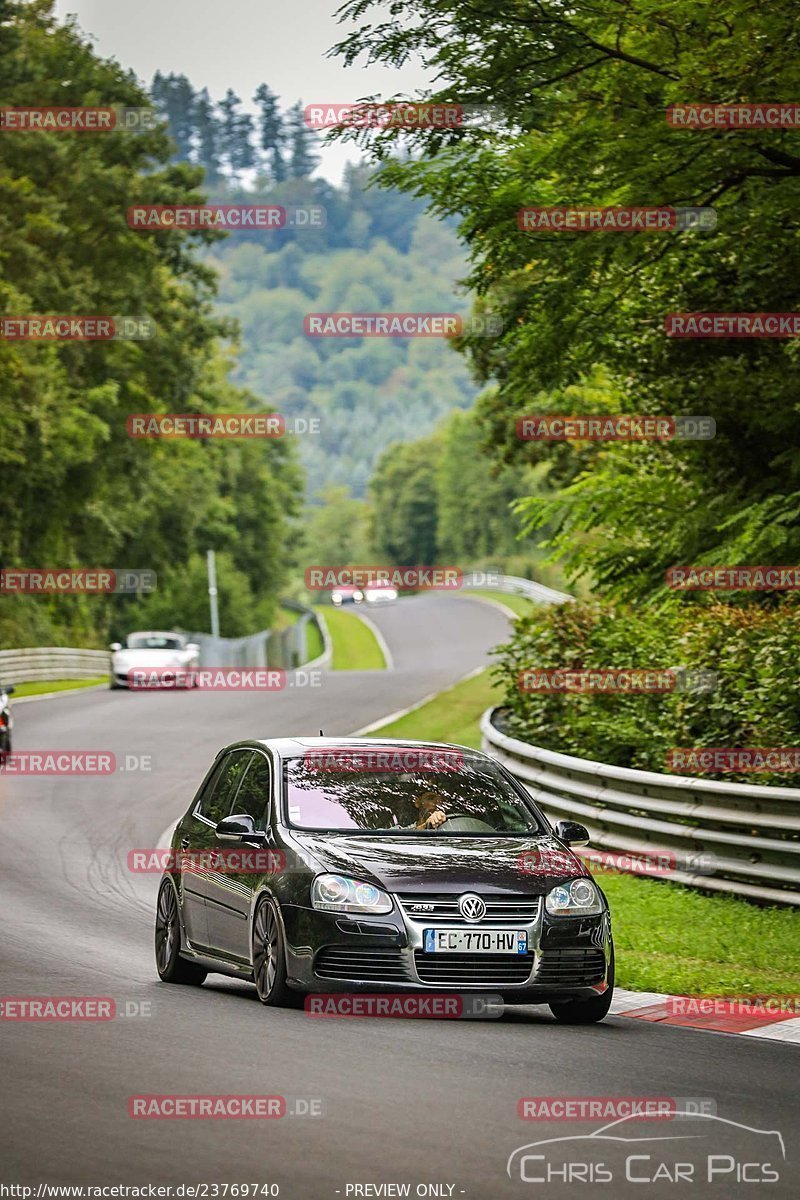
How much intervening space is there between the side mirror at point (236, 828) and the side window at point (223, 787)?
0.86 metres

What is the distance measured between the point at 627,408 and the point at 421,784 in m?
13.4

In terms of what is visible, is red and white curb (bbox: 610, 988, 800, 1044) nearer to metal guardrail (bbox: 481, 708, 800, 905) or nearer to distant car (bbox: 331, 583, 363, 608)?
metal guardrail (bbox: 481, 708, 800, 905)

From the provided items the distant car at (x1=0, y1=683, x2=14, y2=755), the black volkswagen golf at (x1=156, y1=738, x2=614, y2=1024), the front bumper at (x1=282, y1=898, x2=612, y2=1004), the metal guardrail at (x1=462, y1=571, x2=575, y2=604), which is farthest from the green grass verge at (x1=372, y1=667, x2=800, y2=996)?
the metal guardrail at (x1=462, y1=571, x2=575, y2=604)

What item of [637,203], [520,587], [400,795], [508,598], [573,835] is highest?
[637,203]

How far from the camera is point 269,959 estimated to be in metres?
9.84

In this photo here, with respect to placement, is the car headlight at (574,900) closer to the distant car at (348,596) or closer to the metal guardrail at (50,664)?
the metal guardrail at (50,664)

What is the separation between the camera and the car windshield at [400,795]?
10328 millimetres

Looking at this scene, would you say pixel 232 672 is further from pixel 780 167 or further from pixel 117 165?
pixel 780 167

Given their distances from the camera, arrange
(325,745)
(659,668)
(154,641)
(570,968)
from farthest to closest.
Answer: (154,641), (659,668), (325,745), (570,968)

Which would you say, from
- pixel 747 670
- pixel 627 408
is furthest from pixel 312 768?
pixel 627 408

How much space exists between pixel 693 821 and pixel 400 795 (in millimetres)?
4951

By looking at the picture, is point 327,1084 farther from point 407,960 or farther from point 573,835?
point 573,835

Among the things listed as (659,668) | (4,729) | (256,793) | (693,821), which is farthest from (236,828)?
(4,729)

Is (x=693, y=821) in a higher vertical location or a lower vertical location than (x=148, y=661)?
higher
